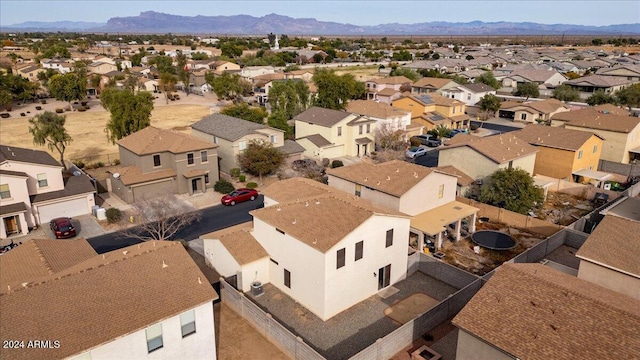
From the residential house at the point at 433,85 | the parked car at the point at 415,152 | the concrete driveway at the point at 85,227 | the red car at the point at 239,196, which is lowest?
the concrete driveway at the point at 85,227

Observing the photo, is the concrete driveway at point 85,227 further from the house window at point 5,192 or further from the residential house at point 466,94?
the residential house at point 466,94

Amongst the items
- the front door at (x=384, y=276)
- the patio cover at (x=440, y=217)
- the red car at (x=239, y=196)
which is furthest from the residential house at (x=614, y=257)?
the red car at (x=239, y=196)

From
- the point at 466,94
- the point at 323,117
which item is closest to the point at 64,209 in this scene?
the point at 323,117

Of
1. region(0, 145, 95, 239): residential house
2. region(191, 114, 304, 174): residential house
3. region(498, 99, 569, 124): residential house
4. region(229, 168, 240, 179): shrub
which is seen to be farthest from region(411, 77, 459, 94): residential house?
region(0, 145, 95, 239): residential house

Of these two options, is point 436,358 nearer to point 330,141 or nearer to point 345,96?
point 330,141

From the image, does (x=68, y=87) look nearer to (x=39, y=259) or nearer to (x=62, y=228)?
(x=62, y=228)

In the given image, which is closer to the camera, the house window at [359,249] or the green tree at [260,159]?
the house window at [359,249]
